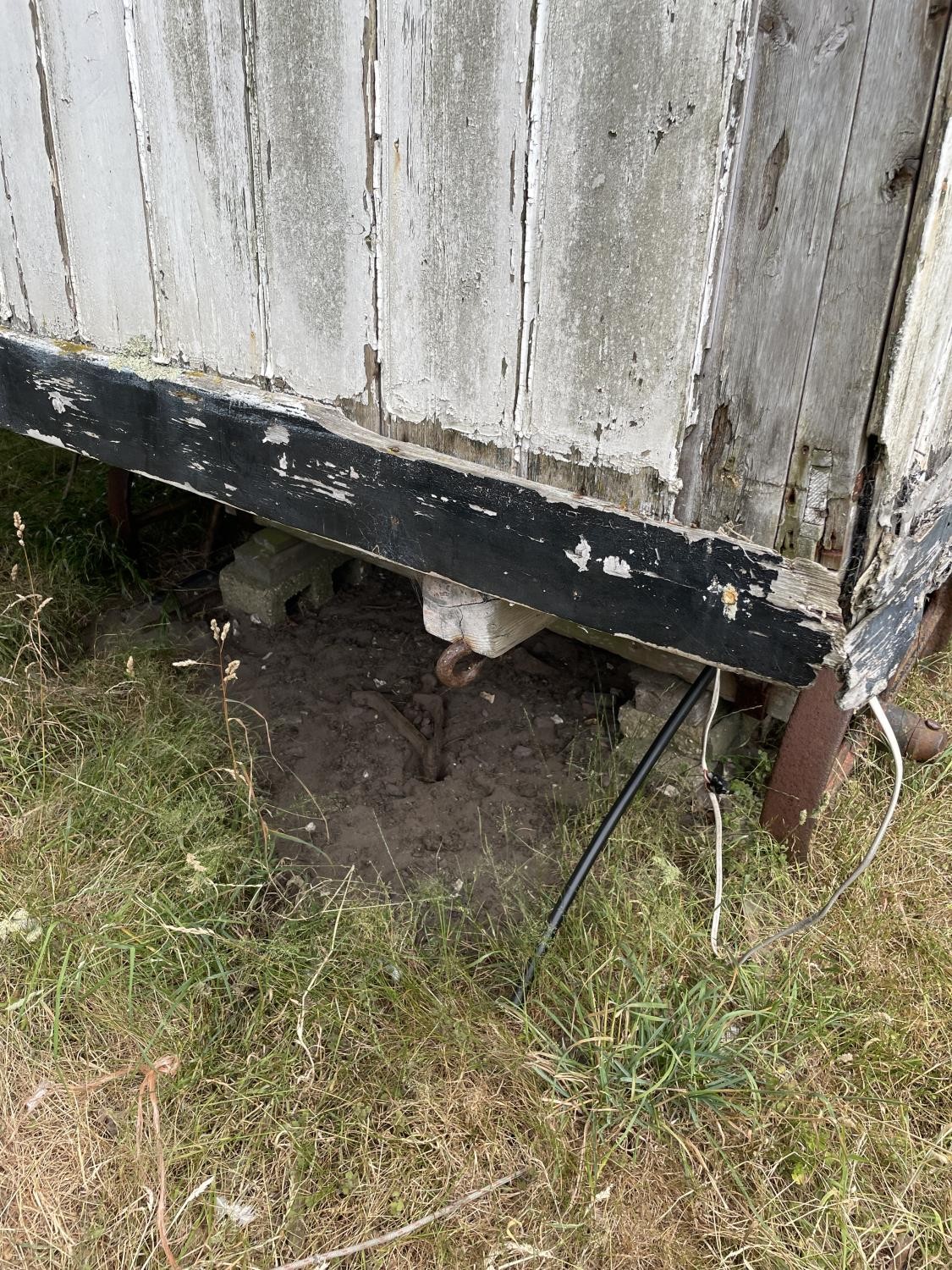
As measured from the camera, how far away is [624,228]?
1.32m

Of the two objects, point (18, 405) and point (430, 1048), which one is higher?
point (18, 405)

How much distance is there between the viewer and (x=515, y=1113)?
69.1 inches

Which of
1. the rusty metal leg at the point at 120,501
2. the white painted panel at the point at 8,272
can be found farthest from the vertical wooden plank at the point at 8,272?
the rusty metal leg at the point at 120,501

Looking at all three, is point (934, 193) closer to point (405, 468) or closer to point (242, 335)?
point (405, 468)

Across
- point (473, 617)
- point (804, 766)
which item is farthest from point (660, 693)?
point (473, 617)

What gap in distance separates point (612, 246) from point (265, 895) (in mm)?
1610

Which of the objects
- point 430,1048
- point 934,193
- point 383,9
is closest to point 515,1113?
point 430,1048

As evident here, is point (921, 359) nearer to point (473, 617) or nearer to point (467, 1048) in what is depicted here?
point (473, 617)

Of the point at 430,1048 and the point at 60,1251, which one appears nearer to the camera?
the point at 60,1251

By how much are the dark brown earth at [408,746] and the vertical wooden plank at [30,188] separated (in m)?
1.22

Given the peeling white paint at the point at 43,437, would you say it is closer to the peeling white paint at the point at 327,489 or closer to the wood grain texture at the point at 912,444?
the peeling white paint at the point at 327,489

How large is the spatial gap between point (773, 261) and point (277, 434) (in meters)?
0.94

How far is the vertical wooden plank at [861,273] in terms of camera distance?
109 cm

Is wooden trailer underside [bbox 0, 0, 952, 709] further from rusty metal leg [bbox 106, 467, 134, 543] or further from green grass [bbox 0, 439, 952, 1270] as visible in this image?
rusty metal leg [bbox 106, 467, 134, 543]
